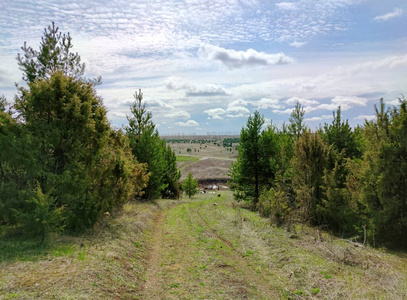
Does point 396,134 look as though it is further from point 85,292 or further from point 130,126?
point 130,126

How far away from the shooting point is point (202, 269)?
10031 mm

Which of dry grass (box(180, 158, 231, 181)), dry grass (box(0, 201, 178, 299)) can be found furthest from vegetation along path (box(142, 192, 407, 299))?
dry grass (box(180, 158, 231, 181))

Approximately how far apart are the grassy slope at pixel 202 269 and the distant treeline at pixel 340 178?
2178mm

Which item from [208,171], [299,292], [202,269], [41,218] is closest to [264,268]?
[299,292]

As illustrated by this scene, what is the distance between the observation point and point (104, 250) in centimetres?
1056

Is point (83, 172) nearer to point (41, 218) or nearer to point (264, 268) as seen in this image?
point (41, 218)

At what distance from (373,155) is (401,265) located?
17.4 ft

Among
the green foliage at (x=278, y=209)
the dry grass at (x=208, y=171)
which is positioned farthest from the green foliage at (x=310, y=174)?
the dry grass at (x=208, y=171)

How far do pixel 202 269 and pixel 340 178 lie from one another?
11643 millimetres

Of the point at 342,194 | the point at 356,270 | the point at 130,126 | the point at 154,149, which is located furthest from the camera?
the point at 130,126

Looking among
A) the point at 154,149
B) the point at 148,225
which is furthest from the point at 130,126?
the point at 148,225

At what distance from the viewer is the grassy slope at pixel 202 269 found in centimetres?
766

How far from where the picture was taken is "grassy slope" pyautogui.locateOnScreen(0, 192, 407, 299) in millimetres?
7664

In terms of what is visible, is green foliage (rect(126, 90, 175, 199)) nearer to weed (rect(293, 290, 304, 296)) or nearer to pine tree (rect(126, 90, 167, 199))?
pine tree (rect(126, 90, 167, 199))
